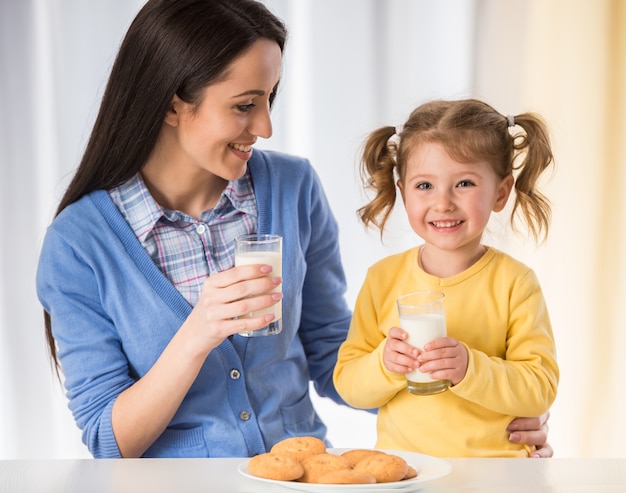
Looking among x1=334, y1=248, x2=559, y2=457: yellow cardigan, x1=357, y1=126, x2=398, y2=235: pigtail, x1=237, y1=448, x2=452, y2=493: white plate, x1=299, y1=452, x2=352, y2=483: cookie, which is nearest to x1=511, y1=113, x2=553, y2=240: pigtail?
x1=334, y1=248, x2=559, y2=457: yellow cardigan

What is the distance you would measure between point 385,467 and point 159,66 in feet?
3.43

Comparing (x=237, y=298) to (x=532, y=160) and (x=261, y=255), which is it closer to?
(x=261, y=255)

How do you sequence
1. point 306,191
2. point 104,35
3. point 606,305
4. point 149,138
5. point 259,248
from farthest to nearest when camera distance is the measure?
1. point 606,305
2. point 104,35
3. point 306,191
4. point 149,138
5. point 259,248

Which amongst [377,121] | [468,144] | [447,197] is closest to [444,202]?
[447,197]

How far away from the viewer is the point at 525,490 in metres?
1.34

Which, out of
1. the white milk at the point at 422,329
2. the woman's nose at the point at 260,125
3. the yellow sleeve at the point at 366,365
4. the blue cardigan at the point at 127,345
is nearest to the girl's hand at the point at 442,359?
the white milk at the point at 422,329

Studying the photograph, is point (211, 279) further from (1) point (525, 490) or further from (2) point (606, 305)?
(2) point (606, 305)

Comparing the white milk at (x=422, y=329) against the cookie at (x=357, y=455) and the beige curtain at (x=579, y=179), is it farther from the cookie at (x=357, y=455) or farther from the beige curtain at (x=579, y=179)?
the beige curtain at (x=579, y=179)

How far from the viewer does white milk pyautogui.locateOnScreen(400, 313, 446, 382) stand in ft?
5.40

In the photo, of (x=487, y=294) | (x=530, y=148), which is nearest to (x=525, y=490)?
(x=487, y=294)

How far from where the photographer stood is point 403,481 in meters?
1.31

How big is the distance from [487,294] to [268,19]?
787 millimetres

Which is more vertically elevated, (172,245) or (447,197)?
(447,197)

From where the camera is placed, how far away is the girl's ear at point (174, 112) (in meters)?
1.98
